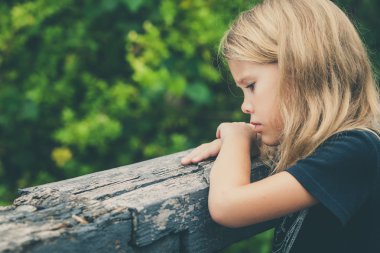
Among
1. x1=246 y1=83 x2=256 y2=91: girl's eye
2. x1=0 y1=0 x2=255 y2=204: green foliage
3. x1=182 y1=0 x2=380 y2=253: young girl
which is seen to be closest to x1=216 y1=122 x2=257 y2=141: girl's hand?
x1=182 y1=0 x2=380 y2=253: young girl

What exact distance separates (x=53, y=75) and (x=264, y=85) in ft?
6.10

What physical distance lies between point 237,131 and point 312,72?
12.2 inches

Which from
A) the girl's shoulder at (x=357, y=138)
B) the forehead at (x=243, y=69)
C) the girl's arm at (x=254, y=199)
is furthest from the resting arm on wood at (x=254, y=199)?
the forehead at (x=243, y=69)

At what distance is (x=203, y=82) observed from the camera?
126 inches

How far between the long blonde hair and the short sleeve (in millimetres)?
109

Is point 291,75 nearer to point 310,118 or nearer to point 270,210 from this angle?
point 310,118

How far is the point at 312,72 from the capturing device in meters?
1.49

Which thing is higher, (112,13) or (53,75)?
(112,13)

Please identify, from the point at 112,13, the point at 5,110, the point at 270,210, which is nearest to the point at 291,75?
the point at 270,210

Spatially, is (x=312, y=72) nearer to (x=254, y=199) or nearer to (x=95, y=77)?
(x=254, y=199)

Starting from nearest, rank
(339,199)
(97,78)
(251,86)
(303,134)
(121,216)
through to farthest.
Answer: (121,216) < (339,199) < (303,134) < (251,86) < (97,78)

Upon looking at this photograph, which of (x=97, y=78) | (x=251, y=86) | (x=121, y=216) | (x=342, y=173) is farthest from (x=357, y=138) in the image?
(x=97, y=78)

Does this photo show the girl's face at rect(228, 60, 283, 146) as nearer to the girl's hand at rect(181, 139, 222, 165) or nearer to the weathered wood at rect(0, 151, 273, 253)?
the girl's hand at rect(181, 139, 222, 165)

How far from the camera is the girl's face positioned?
1515mm
